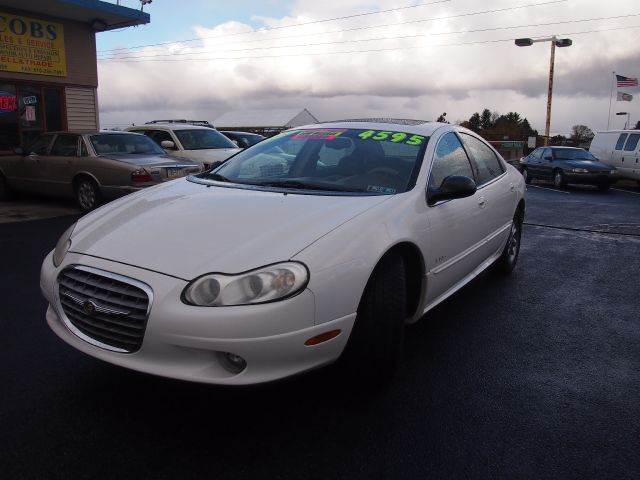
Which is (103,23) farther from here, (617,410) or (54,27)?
(617,410)

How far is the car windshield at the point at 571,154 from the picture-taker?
17209 millimetres

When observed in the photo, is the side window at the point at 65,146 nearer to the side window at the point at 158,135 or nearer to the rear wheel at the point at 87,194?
the rear wheel at the point at 87,194

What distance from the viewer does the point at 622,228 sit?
29.5 ft

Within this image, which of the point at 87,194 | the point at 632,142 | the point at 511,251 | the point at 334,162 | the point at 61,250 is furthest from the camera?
the point at 632,142

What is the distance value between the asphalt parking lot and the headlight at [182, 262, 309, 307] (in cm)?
66

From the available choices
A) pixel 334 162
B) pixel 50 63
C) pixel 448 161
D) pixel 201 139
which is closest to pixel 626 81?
pixel 201 139

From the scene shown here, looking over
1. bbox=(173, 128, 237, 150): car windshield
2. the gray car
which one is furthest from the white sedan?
bbox=(173, 128, 237, 150): car windshield

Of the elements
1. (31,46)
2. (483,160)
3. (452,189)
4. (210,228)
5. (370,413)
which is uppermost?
(31,46)

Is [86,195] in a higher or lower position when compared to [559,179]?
higher

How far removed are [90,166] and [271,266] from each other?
7697mm

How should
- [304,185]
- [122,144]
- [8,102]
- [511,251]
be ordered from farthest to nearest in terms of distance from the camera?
[8,102]
[122,144]
[511,251]
[304,185]

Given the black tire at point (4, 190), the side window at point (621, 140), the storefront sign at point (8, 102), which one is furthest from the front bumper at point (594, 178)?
the storefront sign at point (8, 102)

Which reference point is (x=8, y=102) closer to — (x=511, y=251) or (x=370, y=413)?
(x=511, y=251)

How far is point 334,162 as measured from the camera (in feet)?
12.2
